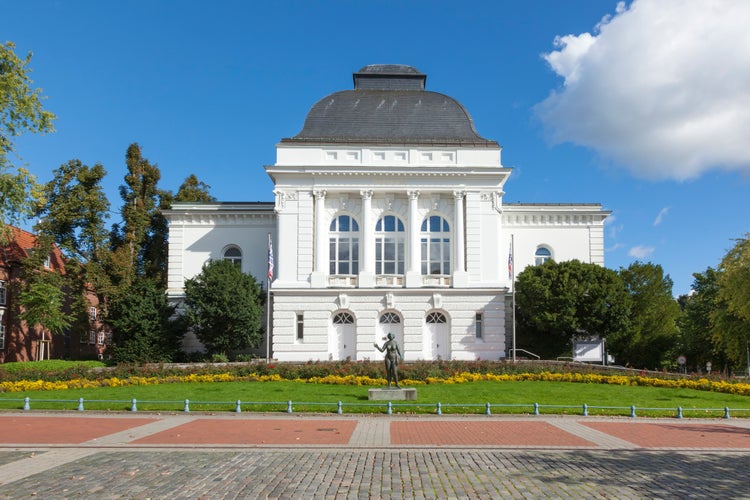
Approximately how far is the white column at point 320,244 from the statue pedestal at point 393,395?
19.6 m

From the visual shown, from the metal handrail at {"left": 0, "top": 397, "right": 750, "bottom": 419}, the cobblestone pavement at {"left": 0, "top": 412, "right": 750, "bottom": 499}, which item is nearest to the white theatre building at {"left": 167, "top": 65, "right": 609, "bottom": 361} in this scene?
the metal handrail at {"left": 0, "top": 397, "right": 750, "bottom": 419}

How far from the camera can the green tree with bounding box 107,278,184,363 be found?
4169 cm

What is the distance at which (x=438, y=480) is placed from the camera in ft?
41.8

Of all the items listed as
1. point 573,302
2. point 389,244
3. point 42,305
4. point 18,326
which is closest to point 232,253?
point 389,244

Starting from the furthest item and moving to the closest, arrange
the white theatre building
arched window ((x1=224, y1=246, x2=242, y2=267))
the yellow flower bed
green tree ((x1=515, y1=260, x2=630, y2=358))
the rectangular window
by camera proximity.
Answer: arched window ((x1=224, y1=246, x2=242, y2=267)) → the rectangular window → the white theatre building → green tree ((x1=515, y1=260, x2=630, y2=358)) → the yellow flower bed

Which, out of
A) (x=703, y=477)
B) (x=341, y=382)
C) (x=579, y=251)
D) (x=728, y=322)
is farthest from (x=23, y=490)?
(x=579, y=251)

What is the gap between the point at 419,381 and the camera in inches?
1271

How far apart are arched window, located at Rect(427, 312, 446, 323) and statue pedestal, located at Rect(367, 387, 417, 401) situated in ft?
65.0

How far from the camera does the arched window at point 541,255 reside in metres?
50.7

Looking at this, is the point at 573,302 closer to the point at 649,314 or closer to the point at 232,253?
the point at 649,314

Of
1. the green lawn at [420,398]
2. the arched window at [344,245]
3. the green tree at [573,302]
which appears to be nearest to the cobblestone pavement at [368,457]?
the green lawn at [420,398]

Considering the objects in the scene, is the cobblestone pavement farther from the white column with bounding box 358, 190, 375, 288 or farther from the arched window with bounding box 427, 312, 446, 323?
the arched window with bounding box 427, 312, 446, 323

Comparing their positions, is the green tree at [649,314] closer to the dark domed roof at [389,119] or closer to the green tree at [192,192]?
the dark domed roof at [389,119]

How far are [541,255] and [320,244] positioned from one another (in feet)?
58.0
